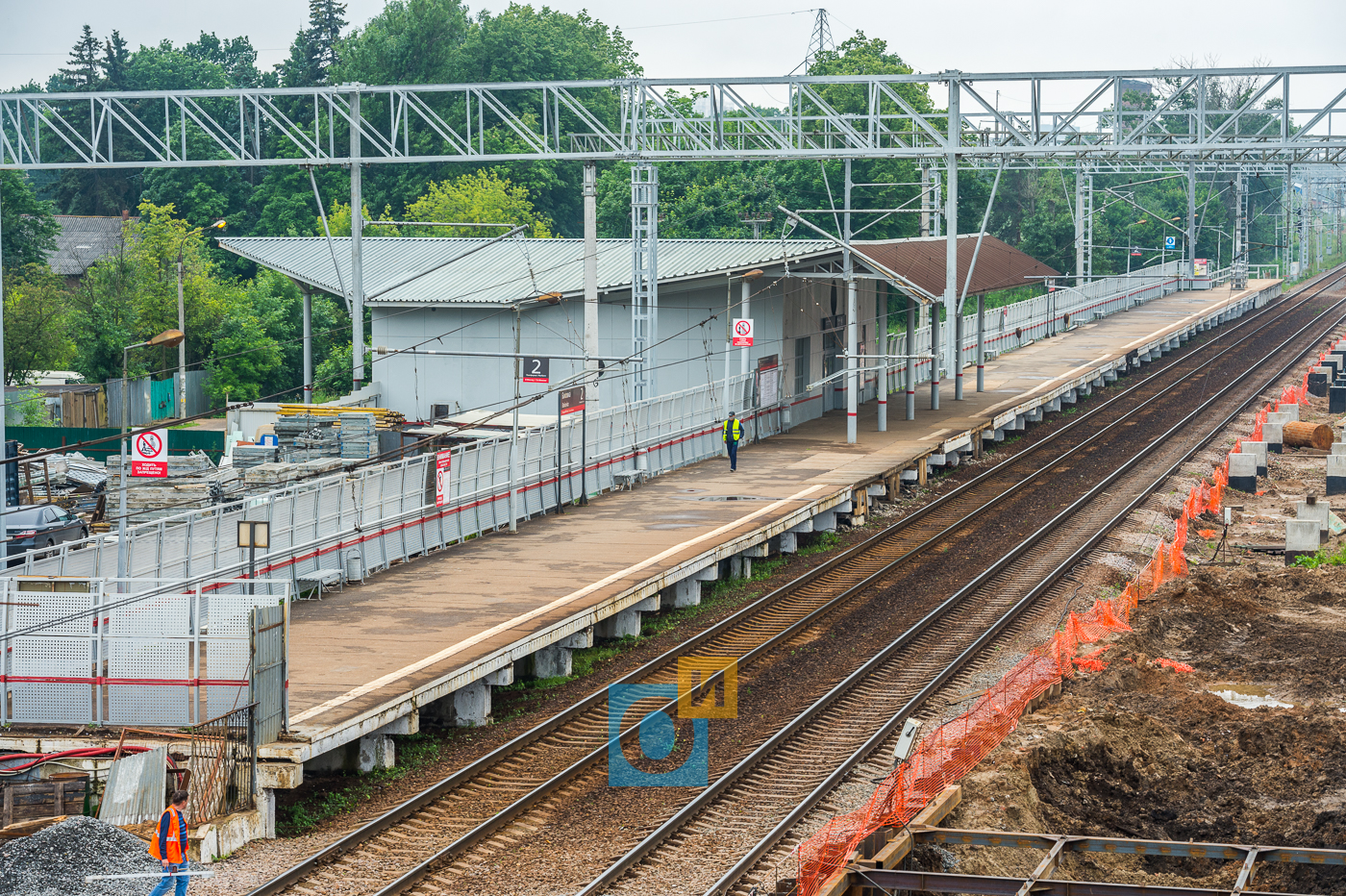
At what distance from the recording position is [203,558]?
2195 cm

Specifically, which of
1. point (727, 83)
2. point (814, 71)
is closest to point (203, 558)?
point (727, 83)

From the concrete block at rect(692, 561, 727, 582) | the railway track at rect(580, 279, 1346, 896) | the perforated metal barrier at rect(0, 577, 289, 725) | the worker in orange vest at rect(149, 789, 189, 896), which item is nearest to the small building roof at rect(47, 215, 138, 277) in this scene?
the concrete block at rect(692, 561, 727, 582)

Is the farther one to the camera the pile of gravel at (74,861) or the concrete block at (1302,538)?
the concrete block at (1302,538)

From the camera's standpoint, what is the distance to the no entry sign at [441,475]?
26.9 metres

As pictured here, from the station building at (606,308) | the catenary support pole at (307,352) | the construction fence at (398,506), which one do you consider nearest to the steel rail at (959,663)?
the construction fence at (398,506)

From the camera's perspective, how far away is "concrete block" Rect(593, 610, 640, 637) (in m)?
24.0

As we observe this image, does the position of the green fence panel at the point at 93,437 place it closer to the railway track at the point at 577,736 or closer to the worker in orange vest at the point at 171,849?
the railway track at the point at 577,736

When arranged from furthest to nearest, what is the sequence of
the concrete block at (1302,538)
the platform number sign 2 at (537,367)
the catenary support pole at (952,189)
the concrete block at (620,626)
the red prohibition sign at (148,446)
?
the platform number sign 2 at (537,367) < the catenary support pole at (952,189) < the concrete block at (1302,538) < the concrete block at (620,626) < the red prohibition sign at (148,446)

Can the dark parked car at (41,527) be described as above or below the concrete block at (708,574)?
above

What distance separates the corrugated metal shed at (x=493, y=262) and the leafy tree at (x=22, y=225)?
66.4 feet

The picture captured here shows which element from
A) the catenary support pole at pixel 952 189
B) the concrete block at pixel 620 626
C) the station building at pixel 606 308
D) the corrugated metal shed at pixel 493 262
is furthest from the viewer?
the corrugated metal shed at pixel 493 262

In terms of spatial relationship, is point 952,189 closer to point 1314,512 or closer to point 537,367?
point 537,367

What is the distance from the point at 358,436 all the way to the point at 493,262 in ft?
48.6

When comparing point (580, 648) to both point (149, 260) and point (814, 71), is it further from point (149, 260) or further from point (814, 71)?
point (814, 71)
